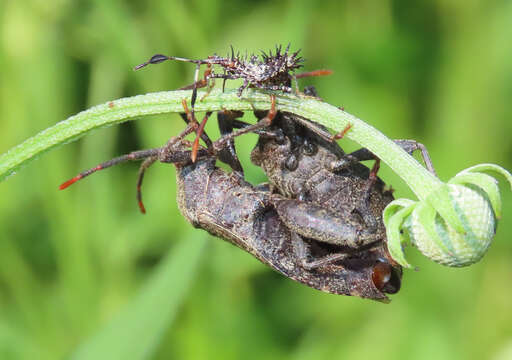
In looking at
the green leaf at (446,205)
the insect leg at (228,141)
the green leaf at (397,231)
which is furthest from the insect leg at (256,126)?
the green leaf at (446,205)

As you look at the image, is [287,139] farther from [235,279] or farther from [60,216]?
[60,216]

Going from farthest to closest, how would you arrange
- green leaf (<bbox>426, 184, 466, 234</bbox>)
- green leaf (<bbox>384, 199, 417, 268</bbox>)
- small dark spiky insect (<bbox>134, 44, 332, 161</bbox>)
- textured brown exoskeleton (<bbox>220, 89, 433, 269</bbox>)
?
textured brown exoskeleton (<bbox>220, 89, 433, 269</bbox>) → small dark spiky insect (<bbox>134, 44, 332, 161</bbox>) → green leaf (<bbox>384, 199, 417, 268</bbox>) → green leaf (<bbox>426, 184, 466, 234</bbox>)

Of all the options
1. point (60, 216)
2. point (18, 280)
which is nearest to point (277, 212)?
point (60, 216)

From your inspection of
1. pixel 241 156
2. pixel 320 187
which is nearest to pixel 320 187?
pixel 320 187

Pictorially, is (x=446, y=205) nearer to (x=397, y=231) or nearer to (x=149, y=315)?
(x=397, y=231)

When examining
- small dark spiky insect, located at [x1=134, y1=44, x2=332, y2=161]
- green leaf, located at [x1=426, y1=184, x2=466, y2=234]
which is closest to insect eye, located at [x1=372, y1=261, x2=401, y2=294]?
green leaf, located at [x1=426, y1=184, x2=466, y2=234]

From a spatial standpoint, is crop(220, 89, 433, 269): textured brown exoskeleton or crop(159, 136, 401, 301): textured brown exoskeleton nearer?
crop(220, 89, 433, 269): textured brown exoskeleton

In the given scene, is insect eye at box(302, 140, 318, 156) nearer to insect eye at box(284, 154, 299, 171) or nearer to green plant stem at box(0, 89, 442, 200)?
insect eye at box(284, 154, 299, 171)
